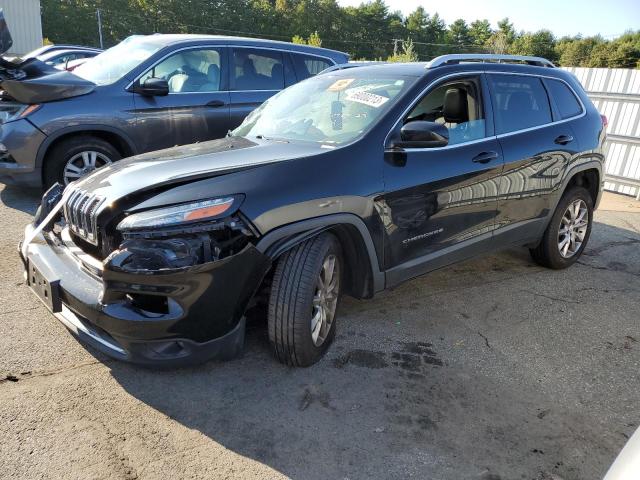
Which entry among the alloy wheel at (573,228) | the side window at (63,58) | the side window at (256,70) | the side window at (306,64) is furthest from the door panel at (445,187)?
the side window at (63,58)

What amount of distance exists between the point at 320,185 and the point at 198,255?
79cm

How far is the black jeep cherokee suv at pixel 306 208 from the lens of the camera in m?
2.46

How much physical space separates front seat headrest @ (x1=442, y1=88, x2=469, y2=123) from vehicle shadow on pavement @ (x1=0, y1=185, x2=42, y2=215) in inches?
171

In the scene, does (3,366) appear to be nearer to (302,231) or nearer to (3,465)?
(3,465)

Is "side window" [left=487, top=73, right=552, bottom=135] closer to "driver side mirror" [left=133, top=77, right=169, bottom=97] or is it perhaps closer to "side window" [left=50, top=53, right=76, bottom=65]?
"driver side mirror" [left=133, top=77, right=169, bottom=97]

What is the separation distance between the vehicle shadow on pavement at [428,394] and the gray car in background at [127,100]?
10.7 feet

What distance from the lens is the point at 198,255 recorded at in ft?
7.97

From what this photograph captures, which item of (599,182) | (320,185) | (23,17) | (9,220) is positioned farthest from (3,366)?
(23,17)

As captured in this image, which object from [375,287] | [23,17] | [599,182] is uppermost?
[23,17]

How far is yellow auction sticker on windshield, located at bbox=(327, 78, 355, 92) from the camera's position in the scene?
3.71 meters

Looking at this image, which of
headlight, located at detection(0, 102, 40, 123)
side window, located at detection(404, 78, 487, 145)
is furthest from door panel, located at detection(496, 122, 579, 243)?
headlight, located at detection(0, 102, 40, 123)

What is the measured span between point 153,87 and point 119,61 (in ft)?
2.80

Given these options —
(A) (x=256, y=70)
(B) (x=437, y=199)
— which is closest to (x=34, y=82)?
(A) (x=256, y=70)

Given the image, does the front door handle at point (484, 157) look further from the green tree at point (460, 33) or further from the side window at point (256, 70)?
the green tree at point (460, 33)
